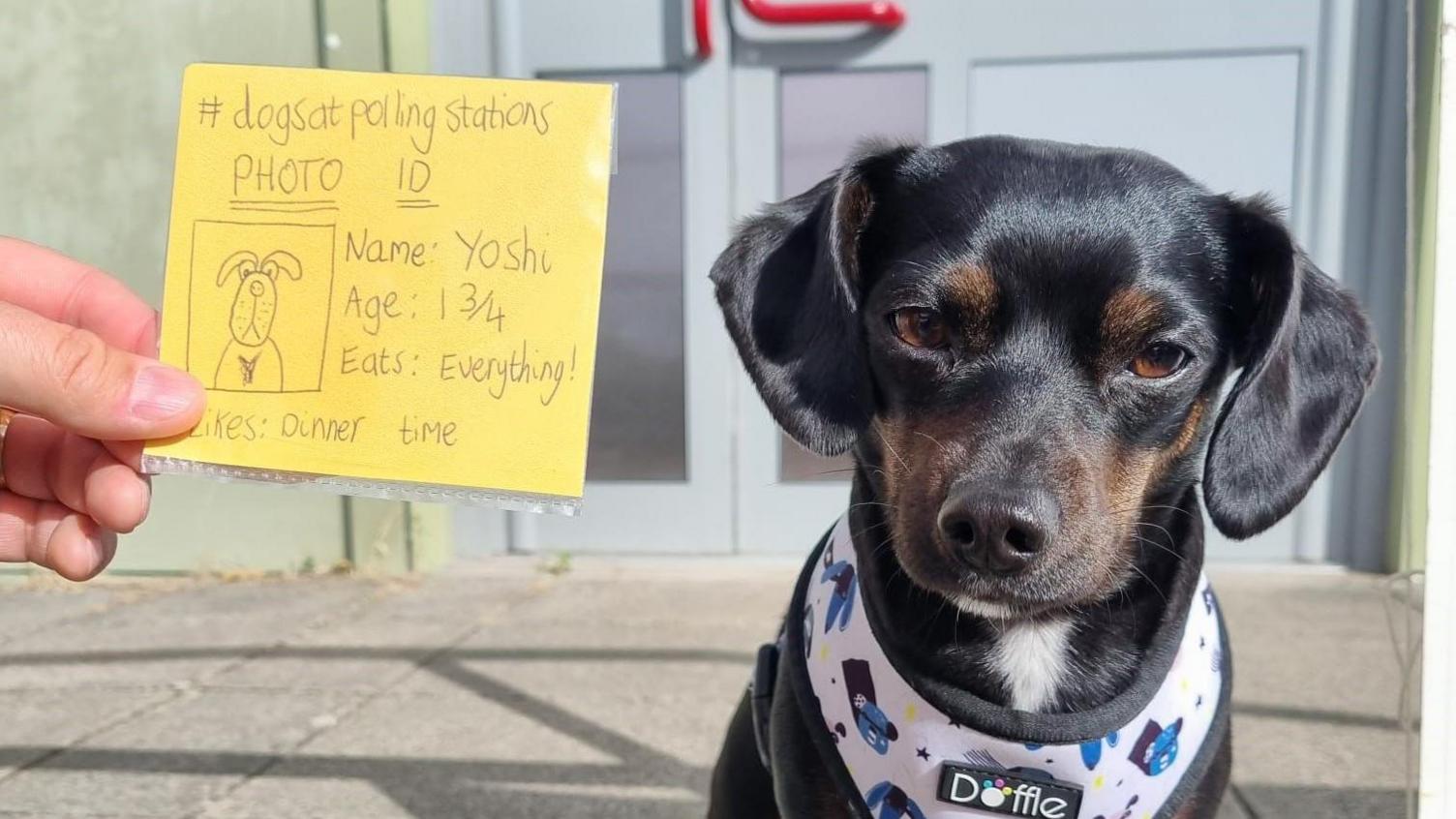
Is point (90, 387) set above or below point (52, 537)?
above

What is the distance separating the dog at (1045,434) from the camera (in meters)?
1.46

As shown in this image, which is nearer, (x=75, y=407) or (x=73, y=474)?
(x=75, y=407)

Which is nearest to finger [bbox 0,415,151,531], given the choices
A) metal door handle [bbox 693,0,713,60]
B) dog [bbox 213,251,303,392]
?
dog [bbox 213,251,303,392]

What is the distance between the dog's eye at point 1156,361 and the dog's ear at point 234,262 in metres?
1.20

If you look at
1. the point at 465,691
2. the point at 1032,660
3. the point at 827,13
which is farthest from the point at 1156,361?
the point at 827,13

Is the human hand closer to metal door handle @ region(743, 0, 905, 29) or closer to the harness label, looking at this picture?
the harness label

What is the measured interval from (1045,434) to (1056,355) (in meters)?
0.15

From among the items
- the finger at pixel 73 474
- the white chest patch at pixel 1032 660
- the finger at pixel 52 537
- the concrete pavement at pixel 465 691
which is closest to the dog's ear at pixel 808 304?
the white chest patch at pixel 1032 660

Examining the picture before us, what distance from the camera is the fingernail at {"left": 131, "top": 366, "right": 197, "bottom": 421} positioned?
1319 mm

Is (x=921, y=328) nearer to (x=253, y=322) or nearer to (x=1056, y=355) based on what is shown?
(x=1056, y=355)

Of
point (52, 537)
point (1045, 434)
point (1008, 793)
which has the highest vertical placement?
point (1045, 434)

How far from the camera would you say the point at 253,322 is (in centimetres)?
136

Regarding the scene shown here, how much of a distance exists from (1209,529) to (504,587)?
2992 millimetres

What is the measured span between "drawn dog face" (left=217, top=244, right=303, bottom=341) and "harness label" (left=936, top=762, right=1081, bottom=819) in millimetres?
1101
